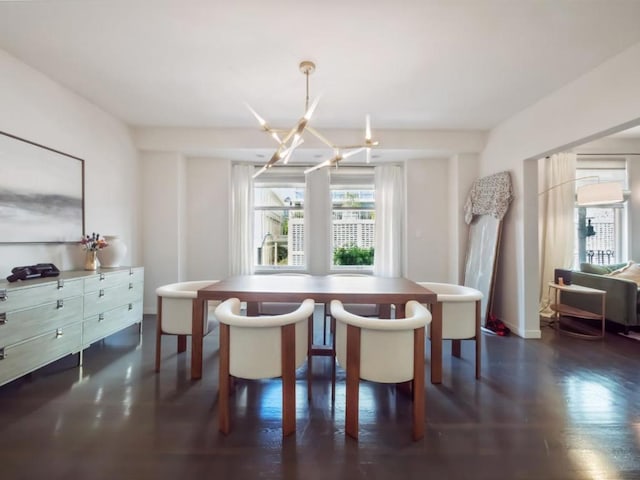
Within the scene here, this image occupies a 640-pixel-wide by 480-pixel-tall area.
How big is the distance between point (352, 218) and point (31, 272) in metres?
3.92

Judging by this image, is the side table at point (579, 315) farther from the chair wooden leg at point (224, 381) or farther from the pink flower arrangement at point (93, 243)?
the pink flower arrangement at point (93, 243)

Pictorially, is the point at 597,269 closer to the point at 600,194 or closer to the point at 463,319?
the point at 600,194

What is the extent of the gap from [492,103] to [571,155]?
2453 mm

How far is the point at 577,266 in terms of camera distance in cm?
463

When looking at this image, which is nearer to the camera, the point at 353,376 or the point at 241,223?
the point at 353,376

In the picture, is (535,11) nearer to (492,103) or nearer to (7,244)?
(492,103)

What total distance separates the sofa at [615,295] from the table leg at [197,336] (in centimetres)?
474

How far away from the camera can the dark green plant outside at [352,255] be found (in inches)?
191

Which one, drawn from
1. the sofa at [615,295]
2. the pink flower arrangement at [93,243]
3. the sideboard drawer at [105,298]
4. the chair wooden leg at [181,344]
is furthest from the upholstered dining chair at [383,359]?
the sofa at [615,295]

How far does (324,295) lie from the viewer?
2082mm

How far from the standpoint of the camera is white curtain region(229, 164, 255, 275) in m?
4.54

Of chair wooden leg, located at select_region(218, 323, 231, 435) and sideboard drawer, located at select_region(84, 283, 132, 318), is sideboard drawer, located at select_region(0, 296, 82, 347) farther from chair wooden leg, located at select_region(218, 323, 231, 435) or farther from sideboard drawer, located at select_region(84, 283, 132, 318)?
chair wooden leg, located at select_region(218, 323, 231, 435)

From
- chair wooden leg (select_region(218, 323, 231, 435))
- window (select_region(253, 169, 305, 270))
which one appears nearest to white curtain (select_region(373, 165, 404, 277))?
window (select_region(253, 169, 305, 270))

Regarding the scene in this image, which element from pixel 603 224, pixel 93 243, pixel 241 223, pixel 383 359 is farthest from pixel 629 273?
pixel 93 243
